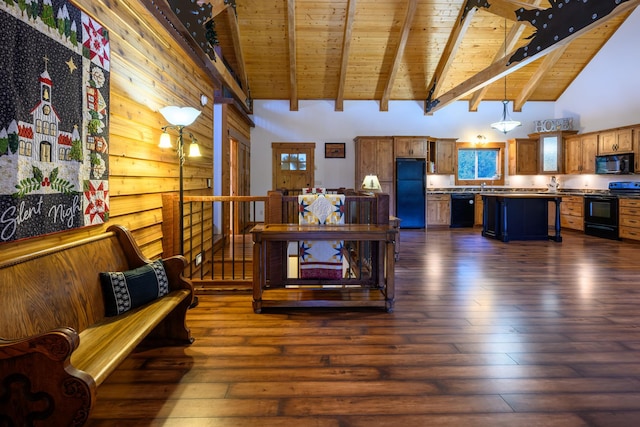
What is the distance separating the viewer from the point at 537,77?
9.14 meters

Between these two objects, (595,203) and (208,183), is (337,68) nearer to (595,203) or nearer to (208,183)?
(208,183)

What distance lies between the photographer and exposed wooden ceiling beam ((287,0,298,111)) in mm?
6711

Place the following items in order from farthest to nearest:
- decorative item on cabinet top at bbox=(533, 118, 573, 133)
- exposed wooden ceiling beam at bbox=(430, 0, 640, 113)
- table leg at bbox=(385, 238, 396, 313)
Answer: decorative item on cabinet top at bbox=(533, 118, 573, 133), exposed wooden ceiling beam at bbox=(430, 0, 640, 113), table leg at bbox=(385, 238, 396, 313)

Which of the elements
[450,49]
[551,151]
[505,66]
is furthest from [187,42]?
[551,151]

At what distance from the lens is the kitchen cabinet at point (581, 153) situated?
8508 mm

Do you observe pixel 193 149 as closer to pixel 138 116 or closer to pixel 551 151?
pixel 138 116

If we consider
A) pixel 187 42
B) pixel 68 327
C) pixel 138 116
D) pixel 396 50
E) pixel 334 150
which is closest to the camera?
pixel 68 327

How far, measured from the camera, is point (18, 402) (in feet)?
4.54

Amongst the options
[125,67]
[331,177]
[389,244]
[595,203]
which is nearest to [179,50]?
[125,67]

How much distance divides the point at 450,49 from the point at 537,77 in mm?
2608

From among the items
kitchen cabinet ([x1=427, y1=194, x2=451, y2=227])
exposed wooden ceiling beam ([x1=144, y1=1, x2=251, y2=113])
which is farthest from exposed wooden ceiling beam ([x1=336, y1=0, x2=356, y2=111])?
kitchen cabinet ([x1=427, y1=194, x2=451, y2=227])

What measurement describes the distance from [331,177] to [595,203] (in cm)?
577

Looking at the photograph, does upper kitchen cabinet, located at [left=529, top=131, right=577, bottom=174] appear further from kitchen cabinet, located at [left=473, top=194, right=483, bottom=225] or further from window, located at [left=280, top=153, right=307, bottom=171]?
window, located at [left=280, top=153, right=307, bottom=171]

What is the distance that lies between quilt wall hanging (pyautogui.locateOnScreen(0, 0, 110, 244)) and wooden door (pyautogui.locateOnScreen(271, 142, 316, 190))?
7352 millimetres
